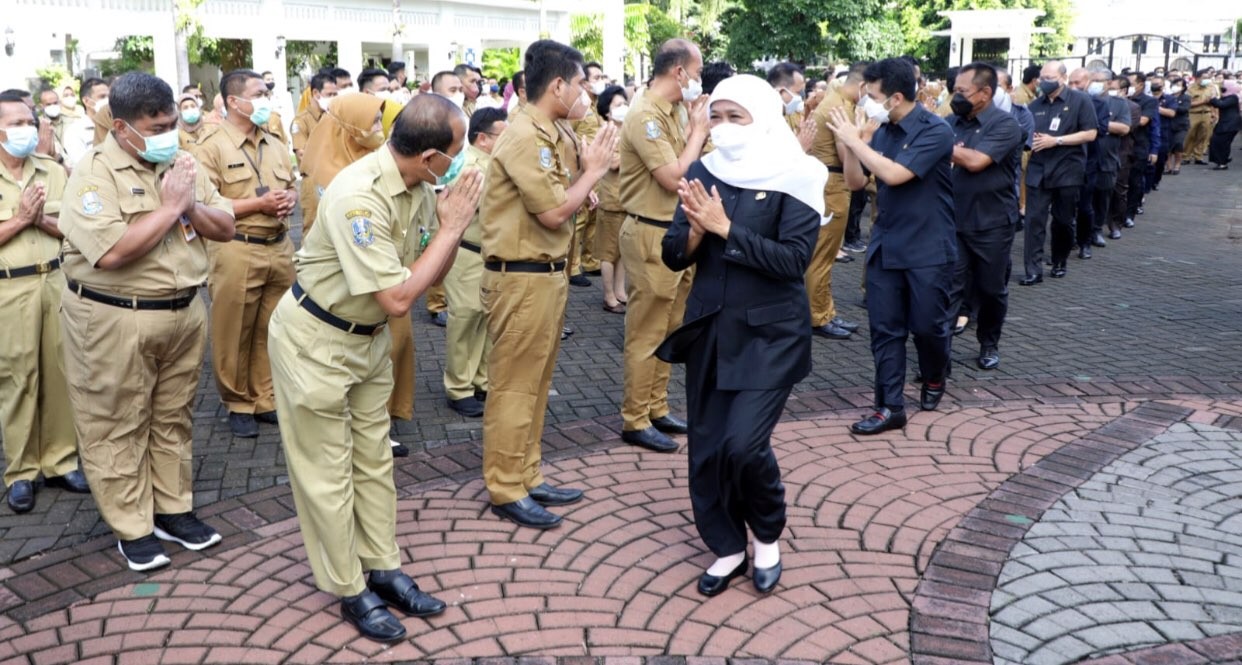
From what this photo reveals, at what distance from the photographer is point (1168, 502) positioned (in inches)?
204

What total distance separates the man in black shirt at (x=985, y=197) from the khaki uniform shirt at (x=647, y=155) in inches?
104

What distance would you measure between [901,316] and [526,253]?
8.19 feet

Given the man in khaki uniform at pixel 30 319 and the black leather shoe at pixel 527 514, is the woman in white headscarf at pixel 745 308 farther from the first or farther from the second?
the man in khaki uniform at pixel 30 319

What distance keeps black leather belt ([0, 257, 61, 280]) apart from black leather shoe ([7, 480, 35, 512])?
0.98 m

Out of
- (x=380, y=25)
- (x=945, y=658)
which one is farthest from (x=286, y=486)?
(x=380, y=25)

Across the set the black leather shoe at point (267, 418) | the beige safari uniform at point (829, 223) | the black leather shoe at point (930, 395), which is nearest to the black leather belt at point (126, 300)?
the black leather shoe at point (267, 418)

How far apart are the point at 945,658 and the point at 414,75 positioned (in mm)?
35175

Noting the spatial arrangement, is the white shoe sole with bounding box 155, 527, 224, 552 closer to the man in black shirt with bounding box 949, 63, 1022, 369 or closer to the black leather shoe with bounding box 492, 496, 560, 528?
the black leather shoe with bounding box 492, 496, 560, 528

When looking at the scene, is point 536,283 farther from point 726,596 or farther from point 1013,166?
point 1013,166

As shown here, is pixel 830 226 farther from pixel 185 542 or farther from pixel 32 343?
pixel 32 343

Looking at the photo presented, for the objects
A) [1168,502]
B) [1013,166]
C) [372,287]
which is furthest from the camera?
[1013,166]

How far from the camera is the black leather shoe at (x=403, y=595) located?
402cm

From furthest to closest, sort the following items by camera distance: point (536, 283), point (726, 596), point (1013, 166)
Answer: point (1013, 166), point (536, 283), point (726, 596)

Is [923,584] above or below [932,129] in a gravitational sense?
below
